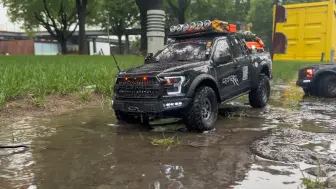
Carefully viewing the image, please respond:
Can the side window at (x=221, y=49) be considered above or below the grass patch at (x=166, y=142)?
above

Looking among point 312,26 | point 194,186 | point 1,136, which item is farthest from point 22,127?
point 312,26

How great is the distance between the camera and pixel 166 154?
4.80m

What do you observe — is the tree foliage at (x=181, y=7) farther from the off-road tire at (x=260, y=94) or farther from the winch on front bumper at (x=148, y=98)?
the winch on front bumper at (x=148, y=98)

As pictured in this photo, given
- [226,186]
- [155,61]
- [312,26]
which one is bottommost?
[226,186]

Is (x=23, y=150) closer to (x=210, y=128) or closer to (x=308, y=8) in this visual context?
(x=210, y=128)

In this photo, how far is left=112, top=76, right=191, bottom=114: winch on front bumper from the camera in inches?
225

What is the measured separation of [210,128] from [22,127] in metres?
3.29

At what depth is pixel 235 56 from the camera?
7.54 metres

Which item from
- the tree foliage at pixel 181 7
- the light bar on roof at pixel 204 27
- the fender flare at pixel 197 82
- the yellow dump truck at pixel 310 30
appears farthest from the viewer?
the tree foliage at pixel 181 7

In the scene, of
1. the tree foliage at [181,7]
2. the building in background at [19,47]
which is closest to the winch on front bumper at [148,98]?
the tree foliage at [181,7]

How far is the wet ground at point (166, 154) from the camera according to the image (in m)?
3.84

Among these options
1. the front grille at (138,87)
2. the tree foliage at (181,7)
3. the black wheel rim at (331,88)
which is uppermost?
the tree foliage at (181,7)

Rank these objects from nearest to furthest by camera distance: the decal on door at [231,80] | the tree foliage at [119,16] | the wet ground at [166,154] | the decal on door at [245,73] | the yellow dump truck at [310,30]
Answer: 1. the wet ground at [166,154]
2. the decal on door at [231,80]
3. the decal on door at [245,73]
4. the yellow dump truck at [310,30]
5. the tree foliage at [119,16]

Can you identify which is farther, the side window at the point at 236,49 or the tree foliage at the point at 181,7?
the tree foliage at the point at 181,7
